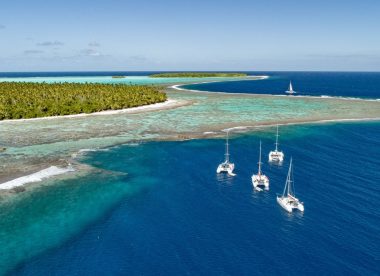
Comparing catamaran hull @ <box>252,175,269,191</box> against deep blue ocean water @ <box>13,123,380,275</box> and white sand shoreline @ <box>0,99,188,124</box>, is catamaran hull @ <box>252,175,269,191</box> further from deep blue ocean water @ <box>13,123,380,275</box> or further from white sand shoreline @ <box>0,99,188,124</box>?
white sand shoreline @ <box>0,99,188,124</box>

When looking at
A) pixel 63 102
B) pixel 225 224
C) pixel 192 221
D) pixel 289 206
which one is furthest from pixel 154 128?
pixel 225 224

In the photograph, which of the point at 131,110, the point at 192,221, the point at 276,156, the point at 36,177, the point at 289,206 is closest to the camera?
the point at 192,221

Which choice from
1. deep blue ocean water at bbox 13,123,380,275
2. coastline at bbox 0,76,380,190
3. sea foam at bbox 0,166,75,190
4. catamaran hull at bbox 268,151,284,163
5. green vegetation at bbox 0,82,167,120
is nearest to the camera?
deep blue ocean water at bbox 13,123,380,275

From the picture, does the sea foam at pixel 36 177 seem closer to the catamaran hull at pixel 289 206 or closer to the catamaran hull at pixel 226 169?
the catamaran hull at pixel 226 169

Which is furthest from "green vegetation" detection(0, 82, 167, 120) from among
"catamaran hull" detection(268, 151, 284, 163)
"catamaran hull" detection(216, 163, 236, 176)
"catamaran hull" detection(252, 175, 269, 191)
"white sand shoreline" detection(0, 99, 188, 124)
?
"catamaran hull" detection(252, 175, 269, 191)

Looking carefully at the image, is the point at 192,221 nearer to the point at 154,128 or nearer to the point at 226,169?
the point at 226,169

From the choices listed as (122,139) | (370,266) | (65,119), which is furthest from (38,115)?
(370,266)
